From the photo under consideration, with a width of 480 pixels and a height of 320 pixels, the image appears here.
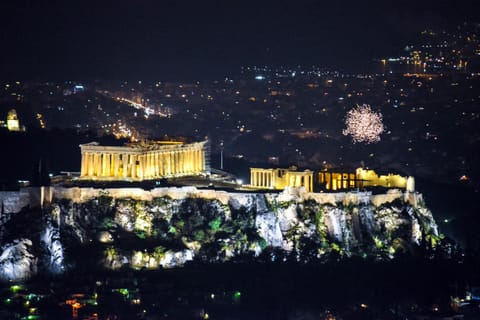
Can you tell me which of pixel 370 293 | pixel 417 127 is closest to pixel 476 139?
pixel 417 127

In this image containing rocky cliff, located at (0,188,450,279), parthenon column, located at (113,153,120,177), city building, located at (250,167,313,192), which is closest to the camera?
rocky cliff, located at (0,188,450,279)

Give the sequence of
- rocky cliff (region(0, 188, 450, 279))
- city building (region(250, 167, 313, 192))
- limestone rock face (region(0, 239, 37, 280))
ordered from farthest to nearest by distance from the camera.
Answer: city building (region(250, 167, 313, 192)), rocky cliff (region(0, 188, 450, 279)), limestone rock face (region(0, 239, 37, 280))

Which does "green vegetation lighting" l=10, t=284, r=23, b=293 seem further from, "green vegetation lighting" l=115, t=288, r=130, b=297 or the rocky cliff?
"green vegetation lighting" l=115, t=288, r=130, b=297

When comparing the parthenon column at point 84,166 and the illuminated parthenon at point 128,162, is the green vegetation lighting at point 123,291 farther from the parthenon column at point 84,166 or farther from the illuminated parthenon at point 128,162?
the parthenon column at point 84,166

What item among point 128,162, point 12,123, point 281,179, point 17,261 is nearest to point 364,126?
point 12,123

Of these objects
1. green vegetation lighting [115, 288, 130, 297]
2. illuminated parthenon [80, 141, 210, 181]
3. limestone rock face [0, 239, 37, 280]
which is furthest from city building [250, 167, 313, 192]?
green vegetation lighting [115, 288, 130, 297]

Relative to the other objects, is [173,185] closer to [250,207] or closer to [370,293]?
[250,207]

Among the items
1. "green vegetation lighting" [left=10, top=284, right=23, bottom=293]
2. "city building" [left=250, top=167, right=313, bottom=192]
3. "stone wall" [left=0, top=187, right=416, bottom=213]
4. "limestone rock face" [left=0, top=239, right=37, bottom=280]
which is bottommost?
"green vegetation lighting" [left=10, top=284, right=23, bottom=293]
